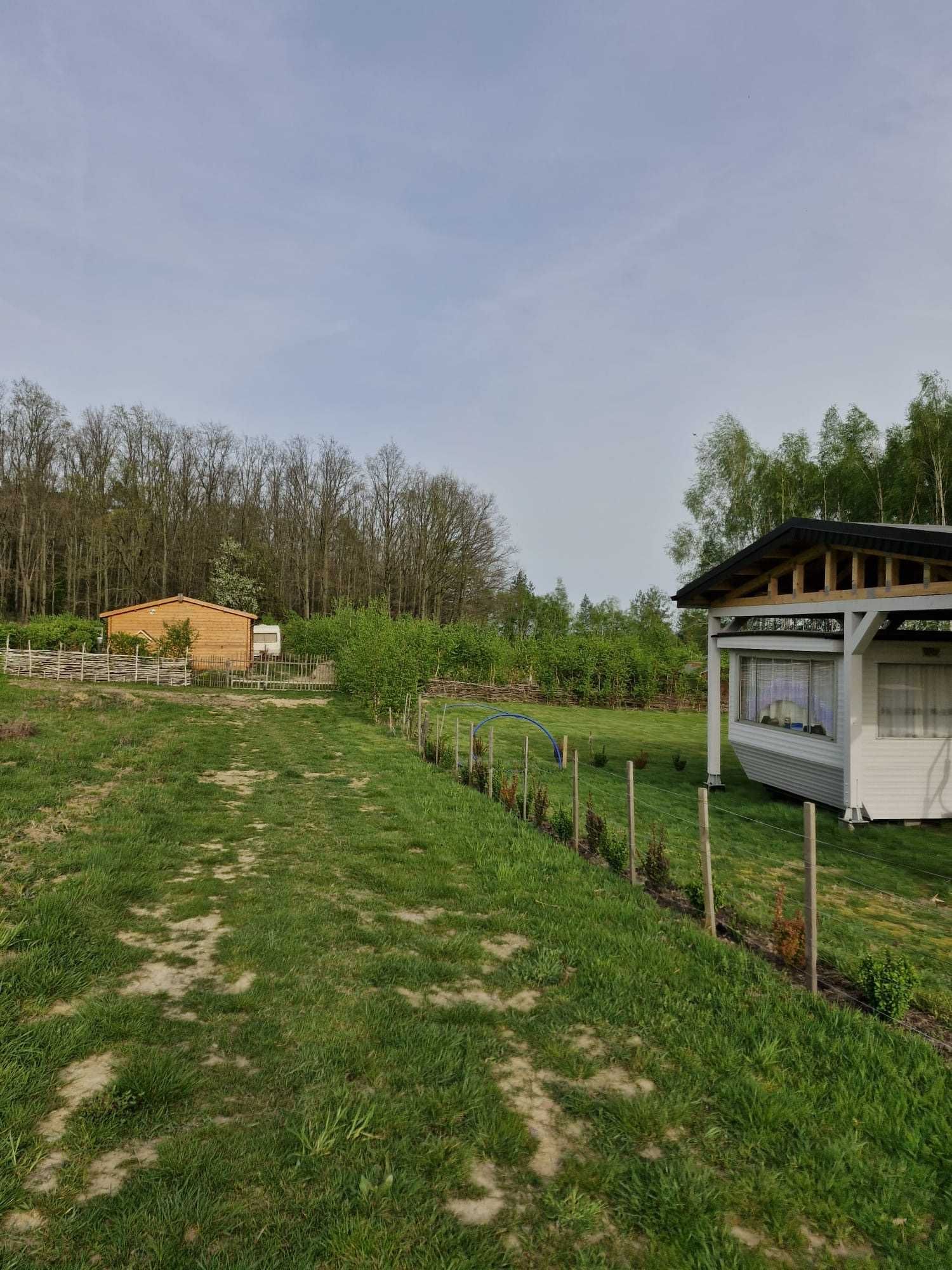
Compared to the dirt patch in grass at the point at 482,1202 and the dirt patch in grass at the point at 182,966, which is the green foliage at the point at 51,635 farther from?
the dirt patch in grass at the point at 482,1202

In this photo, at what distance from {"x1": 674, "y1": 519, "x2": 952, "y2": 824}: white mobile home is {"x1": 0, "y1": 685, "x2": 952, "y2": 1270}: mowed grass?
217 inches

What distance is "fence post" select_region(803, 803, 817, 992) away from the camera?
4.30 m

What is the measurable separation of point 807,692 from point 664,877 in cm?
569

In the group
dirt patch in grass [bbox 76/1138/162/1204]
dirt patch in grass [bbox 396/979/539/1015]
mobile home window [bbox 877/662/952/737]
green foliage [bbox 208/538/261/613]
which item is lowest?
dirt patch in grass [bbox 396/979/539/1015]

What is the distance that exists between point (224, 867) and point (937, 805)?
1011 cm

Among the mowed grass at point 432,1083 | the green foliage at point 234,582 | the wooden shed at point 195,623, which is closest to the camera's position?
the mowed grass at point 432,1083

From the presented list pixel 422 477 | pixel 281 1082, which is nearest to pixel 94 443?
pixel 422 477

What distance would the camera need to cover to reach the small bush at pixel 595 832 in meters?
7.21

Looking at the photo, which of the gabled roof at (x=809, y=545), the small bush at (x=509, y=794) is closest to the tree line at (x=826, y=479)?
the gabled roof at (x=809, y=545)

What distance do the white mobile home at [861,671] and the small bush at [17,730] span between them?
1338 cm

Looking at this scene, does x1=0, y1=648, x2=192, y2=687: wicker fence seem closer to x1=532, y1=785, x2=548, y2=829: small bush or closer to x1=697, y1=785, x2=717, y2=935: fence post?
x1=532, y1=785, x2=548, y2=829: small bush

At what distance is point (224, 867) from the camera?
6.21 m

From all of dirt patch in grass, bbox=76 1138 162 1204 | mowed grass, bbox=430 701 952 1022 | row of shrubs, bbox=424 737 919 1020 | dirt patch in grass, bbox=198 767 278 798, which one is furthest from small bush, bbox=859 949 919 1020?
dirt patch in grass, bbox=198 767 278 798

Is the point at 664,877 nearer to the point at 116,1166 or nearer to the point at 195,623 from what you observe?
the point at 116,1166
